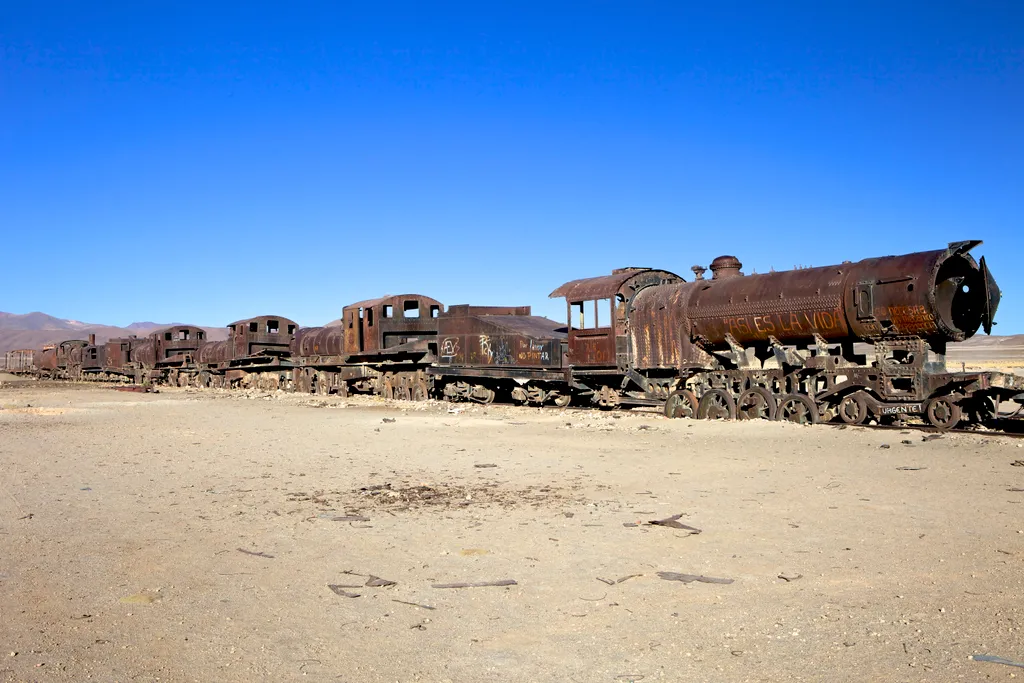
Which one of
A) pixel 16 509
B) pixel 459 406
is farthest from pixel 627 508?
pixel 459 406

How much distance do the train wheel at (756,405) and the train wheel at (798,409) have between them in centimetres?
19

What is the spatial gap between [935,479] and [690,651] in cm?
629

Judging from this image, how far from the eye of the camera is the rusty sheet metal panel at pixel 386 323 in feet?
94.1

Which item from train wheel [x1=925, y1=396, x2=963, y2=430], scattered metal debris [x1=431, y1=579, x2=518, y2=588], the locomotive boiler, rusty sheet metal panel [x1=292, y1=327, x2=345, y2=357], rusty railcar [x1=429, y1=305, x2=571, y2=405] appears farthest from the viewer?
rusty sheet metal panel [x1=292, y1=327, x2=345, y2=357]

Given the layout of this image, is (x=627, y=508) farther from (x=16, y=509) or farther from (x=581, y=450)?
(x=16, y=509)

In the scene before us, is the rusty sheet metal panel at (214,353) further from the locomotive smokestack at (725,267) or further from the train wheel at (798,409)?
the train wheel at (798,409)

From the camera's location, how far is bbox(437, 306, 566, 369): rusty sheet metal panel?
22125 millimetres

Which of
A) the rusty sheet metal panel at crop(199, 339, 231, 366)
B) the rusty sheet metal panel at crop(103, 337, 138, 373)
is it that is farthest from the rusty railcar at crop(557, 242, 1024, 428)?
the rusty sheet metal panel at crop(103, 337, 138, 373)

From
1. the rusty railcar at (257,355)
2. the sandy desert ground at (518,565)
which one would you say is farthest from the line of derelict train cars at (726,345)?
the rusty railcar at (257,355)

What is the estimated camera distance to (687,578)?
18.8 ft

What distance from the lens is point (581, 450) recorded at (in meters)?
12.8

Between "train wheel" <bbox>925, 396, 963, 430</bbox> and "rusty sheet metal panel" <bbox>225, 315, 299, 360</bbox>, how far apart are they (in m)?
28.0

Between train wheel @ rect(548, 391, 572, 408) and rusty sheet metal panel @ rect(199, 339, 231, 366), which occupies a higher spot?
rusty sheet metal panel @ rect(199, 339, 231, 366)

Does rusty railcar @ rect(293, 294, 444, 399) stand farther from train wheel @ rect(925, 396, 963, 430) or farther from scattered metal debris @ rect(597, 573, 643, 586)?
scattered metal debris @ rect(597, 573, 643, 586)
